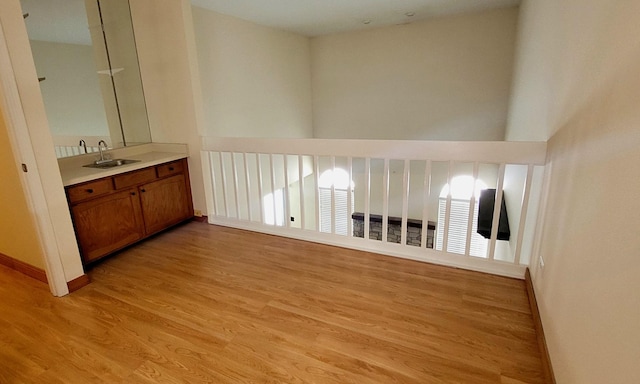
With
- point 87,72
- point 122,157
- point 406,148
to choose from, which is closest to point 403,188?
point 406,148

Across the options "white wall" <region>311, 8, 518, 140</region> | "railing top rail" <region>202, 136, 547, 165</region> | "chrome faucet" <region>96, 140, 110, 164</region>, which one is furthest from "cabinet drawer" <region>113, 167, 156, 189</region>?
"white wall" <region>311, 8, 518, 140</region>

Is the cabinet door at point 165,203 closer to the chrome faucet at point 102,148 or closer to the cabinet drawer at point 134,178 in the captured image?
the cabinet drawer at point 134,178

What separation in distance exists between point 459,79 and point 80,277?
5.88m

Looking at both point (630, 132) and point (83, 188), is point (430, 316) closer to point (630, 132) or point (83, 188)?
point (630, 132)

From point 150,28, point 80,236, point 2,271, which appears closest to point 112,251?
point 80,236

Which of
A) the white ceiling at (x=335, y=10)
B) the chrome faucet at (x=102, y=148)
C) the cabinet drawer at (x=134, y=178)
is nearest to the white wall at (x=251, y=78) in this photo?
the white ceiling at (x=335, y=10)

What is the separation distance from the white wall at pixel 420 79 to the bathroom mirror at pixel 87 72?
3.92m

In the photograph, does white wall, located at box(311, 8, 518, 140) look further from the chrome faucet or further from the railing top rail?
the chrome faucet

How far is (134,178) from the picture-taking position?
9.82 ft

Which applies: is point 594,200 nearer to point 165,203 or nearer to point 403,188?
point 403,188

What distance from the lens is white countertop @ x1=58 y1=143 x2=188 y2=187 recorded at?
2.59 m

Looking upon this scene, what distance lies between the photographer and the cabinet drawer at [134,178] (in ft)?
9.32

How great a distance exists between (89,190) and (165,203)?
808 millimetres

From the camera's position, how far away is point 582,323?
46.5 inches
